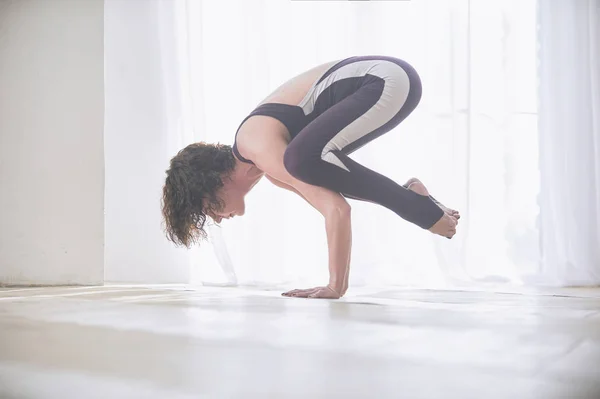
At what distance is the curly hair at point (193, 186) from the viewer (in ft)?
6.25

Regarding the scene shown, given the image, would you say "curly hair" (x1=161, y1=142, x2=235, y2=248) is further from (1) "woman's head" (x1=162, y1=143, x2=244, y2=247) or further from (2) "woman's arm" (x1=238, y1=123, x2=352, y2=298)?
(2) "woman's arm" (x1=238, y1=123, x2=352, y2=298)

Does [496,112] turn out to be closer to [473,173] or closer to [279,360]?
[473,173]

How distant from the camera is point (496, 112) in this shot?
2.85m

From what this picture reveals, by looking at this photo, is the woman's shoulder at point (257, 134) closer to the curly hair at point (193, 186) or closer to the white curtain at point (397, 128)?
the curly hair at point (193, 186)

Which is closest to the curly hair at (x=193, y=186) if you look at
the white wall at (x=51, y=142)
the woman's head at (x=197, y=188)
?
the woman's head at (x=197, y=188)

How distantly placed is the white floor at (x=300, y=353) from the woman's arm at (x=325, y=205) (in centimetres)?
37

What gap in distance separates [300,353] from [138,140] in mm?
2330

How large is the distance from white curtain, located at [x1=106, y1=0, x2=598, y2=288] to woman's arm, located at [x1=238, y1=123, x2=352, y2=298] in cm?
95

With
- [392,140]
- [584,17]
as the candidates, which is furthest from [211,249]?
[584,17]

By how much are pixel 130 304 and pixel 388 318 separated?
693 mm

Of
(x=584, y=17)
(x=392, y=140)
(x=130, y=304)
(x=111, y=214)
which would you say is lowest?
(x=130, y=304)

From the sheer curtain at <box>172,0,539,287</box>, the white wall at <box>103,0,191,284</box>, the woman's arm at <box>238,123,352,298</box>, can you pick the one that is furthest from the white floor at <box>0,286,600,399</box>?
the white wall at <box>103,0,191,284</box>

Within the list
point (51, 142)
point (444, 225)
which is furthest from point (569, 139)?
point (51, 142)

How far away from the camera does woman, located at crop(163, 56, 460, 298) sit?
1.74 meters
